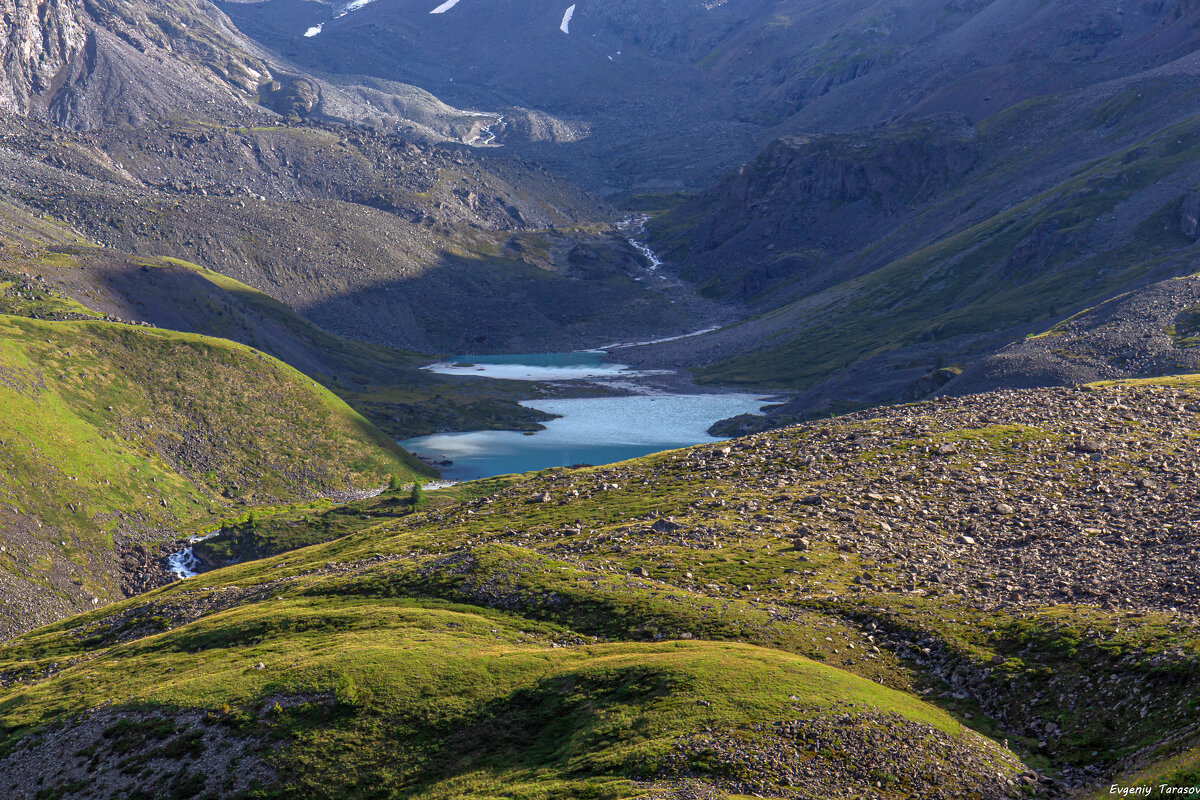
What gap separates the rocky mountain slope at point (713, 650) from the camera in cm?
2558

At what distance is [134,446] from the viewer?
92.1 meters

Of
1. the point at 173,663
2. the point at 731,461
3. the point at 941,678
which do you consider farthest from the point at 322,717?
the point at 731,461

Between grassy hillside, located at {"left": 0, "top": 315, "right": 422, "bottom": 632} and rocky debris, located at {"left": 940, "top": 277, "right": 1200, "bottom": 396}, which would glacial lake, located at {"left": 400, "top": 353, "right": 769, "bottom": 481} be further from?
rocky debris, located at {"left": 940, "top": 277, "right": 1200, "bottom": 396}

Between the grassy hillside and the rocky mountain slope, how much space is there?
17825 millimetres

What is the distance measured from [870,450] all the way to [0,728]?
161 ft

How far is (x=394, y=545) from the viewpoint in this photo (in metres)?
56.8

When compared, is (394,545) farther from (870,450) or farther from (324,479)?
(324,479)

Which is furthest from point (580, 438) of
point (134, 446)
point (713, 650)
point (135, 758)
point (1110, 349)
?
point (135, 758)

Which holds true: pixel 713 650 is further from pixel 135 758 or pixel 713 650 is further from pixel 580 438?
pixel 580 438

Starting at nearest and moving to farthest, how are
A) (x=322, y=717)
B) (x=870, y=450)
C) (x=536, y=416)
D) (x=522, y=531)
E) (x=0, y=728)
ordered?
(x=322, y=717)
(x=0, y=728)
(x=522, y=531)
(x=870, y=450)
(x=536, y=416)

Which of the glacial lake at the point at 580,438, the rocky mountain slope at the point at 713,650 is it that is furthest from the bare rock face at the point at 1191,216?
the rocky mountain slope at the point at 713,650

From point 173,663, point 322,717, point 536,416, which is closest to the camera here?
point 322,717

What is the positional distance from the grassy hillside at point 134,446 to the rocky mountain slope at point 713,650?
17.8 m

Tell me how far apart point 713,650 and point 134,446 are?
8155cm
